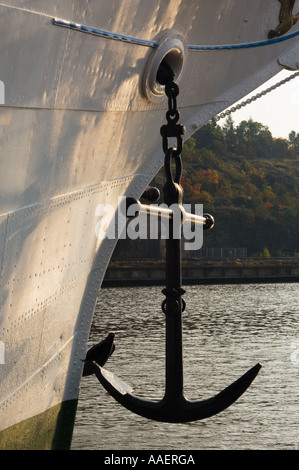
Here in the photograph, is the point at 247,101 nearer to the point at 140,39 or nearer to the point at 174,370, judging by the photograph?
the point at 140,39

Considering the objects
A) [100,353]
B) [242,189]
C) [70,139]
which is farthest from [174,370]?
[242,189]

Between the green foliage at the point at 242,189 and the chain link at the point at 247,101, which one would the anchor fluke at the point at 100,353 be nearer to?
the chain link at the point at 247,101

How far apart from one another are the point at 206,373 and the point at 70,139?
21645 millimetres

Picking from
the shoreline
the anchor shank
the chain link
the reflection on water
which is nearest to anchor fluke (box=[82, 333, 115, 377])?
the anchor shank

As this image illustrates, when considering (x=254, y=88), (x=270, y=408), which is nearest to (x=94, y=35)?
(x=254, y=88)

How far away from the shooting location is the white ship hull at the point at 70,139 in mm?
4387

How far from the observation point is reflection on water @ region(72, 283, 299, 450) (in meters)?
17.5

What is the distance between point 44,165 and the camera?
15.5 ft

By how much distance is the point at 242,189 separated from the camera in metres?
116

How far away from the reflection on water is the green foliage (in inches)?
1822

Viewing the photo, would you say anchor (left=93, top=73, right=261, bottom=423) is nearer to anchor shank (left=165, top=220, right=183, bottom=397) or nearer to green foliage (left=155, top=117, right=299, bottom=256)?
anchor shank (left=165, top=220, right=183, bottom=397)

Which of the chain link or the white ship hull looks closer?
the white ship hull

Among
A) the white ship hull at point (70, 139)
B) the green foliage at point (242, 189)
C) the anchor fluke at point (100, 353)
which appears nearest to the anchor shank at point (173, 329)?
the white ship hull at point (70, 139)

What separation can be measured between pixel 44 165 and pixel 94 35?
2.66ft
